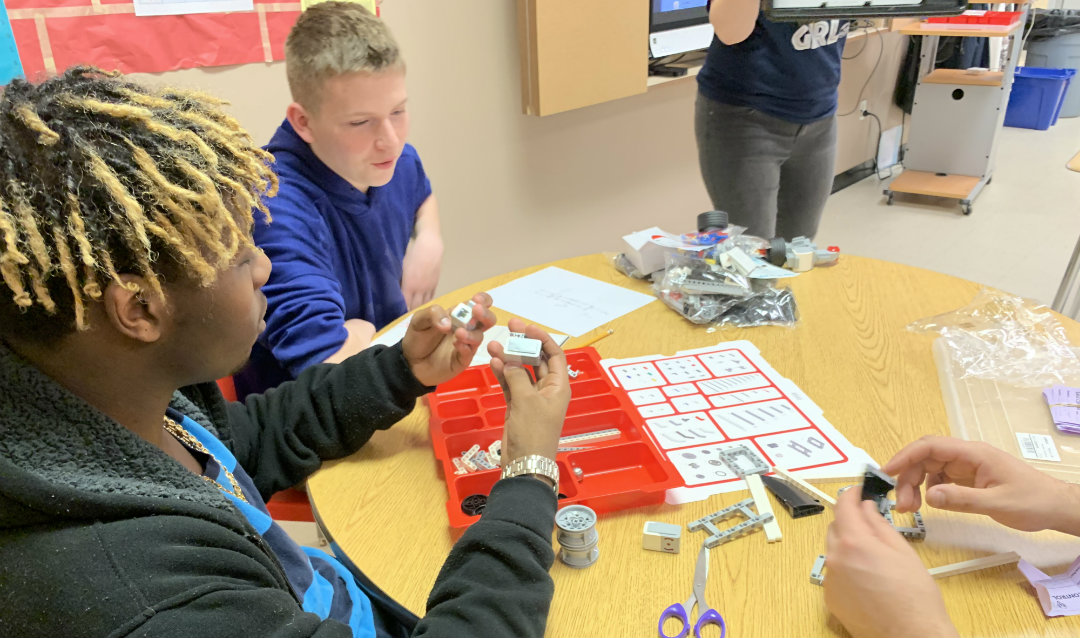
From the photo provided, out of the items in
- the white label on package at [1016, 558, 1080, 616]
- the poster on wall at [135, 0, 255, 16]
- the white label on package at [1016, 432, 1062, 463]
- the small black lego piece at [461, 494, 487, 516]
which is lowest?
the white label on package at [1016, 432, 1062, 463]

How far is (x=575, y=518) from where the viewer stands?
0.82m

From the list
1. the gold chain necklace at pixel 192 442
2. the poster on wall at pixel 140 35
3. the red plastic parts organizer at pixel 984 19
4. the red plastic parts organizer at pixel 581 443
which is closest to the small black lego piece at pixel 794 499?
the red plastic parts organizer at pixel 581 443

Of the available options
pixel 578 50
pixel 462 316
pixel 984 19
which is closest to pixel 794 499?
pixel 462 316

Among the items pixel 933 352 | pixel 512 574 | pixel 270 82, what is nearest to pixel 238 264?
pixel 512 574

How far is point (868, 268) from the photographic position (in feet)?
5.15

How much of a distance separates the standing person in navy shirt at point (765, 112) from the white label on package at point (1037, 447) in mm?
1026

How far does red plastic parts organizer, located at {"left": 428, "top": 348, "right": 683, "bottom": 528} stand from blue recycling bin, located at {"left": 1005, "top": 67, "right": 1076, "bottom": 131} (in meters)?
5.58

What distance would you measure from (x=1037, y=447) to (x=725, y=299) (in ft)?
1.84

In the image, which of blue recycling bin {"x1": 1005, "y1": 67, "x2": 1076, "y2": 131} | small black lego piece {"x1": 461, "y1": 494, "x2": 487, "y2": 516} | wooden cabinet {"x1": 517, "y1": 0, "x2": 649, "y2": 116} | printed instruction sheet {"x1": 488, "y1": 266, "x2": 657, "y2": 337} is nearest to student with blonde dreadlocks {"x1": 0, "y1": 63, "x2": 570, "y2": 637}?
small black lego piece {"x1": 461, "y1": 494, "x2": 487, "y2": 516}

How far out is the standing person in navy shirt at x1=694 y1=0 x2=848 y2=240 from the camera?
180cm

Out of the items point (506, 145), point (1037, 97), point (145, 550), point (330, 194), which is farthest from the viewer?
point (1037, 97)

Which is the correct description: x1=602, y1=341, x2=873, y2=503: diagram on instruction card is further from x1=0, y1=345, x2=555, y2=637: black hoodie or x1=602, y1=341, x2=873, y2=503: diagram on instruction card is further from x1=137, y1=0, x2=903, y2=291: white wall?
x1=137, y1=0, x2=903, y2=291: white wall

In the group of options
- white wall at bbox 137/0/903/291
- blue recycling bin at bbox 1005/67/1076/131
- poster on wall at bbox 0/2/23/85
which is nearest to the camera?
poster on wall at bbox 0/2/23/85

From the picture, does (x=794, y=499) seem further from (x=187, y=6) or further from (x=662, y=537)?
(x=187, y=6)
